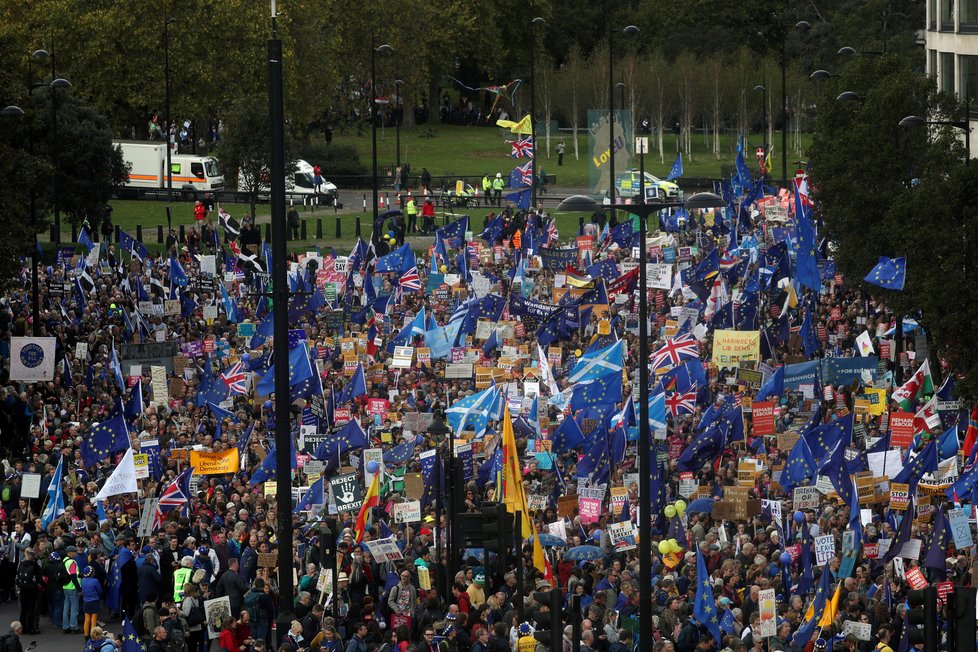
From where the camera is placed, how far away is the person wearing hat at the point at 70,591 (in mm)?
25109

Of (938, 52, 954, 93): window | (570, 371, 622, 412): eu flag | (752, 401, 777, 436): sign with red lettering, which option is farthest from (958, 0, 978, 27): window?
(570, 371, 622, 412): eu flag

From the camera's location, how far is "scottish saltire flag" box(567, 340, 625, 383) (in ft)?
98.1

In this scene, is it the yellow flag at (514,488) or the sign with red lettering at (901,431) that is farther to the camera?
the sign with red lettering at (901,431)

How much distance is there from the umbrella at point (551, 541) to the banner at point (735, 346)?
8219mm

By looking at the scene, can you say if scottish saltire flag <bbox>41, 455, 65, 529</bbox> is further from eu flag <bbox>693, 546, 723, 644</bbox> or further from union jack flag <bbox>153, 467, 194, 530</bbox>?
eu flag <bbox>693, 546, 723, 644</bbox>

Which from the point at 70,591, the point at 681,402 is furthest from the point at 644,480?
the point at 681,402

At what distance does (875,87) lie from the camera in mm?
42562

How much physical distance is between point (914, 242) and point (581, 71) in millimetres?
65433

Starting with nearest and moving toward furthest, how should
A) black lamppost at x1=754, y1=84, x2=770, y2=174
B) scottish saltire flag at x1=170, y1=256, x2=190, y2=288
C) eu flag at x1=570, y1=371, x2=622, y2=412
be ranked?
1. eu flag at x1=570, y1=371, x2=622, y2=412
2. scottish saltire flag at x1=170, y1=256, x2=190, y2=288
3. black lamppost at x1=754, y1=84, x2=770, y2=174

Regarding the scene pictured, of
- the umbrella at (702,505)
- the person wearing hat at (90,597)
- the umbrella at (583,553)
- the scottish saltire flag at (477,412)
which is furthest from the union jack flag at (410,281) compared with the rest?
the umbrella at (583,553)

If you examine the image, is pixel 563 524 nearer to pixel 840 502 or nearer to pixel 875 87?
pixel 840 502

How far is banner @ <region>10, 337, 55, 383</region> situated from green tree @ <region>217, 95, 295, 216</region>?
2988 cm

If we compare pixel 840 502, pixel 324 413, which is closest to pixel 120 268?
pixel 324 413

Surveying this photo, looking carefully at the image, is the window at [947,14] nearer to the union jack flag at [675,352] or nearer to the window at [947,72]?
the window at [947,72]
